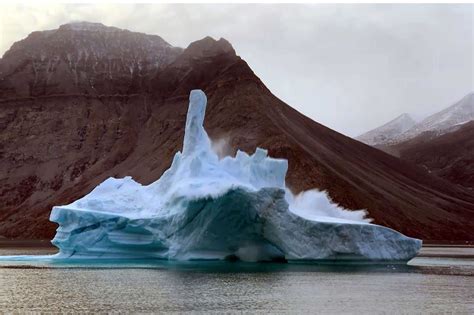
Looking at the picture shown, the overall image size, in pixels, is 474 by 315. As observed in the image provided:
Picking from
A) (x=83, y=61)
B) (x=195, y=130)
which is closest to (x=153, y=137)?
(x=83, y=61)

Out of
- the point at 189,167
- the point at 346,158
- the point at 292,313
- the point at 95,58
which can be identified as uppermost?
the point at 95,58

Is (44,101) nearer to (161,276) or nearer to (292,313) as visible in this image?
(161,276)

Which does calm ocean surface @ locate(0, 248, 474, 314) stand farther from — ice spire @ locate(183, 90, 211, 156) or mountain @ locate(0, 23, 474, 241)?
mountain @ locate(0, 23, 474, 241)

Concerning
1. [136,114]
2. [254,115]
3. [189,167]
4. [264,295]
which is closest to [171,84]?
[136,114]

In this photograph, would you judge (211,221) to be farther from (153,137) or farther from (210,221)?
(153,137)

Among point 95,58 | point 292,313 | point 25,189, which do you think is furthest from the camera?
point 95,58

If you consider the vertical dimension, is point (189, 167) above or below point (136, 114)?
below

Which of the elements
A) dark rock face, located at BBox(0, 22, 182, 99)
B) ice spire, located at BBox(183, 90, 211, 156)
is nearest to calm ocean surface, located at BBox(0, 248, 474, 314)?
ice spire, located at BBox(183, 90, 211, 156)
